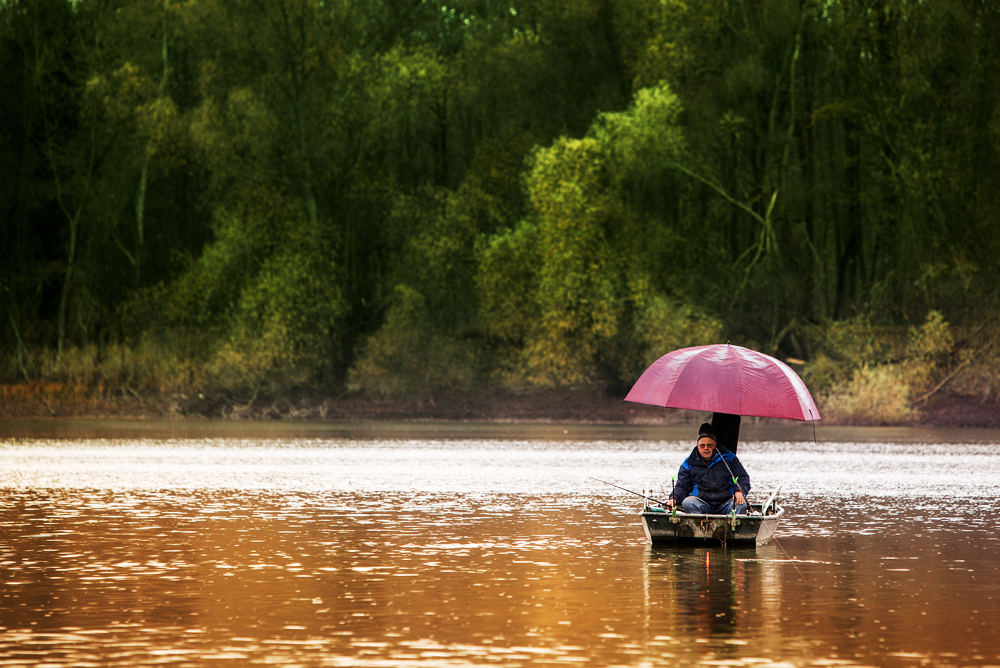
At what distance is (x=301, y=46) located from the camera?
222 feet

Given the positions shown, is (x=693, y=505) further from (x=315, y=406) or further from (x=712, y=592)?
(x=315, y=406)

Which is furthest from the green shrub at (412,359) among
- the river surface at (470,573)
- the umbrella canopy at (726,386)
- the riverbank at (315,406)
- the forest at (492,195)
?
the umbrella canopy at (726,386)

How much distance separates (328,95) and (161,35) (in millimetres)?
8616

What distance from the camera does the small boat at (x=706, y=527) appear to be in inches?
754

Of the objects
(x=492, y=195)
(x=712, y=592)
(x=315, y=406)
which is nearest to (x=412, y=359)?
(x=315, y=406)

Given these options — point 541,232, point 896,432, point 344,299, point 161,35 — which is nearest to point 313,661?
point 896,432

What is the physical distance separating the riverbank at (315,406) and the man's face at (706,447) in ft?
148

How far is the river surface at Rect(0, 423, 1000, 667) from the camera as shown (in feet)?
40.0

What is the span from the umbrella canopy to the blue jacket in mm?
715

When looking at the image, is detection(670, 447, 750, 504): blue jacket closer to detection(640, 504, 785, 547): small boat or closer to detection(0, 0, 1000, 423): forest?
detection(640, 504, 785, 547): small boat

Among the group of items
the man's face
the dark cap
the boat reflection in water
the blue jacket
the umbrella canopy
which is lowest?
the boat reflection in water

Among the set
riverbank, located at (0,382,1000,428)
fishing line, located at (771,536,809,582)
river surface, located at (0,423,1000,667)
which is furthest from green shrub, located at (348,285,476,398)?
fishing line, located at (771,536,809,582)

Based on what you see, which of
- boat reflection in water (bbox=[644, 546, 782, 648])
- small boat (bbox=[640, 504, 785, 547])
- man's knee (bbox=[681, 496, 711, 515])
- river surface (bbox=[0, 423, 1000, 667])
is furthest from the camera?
man's knee (bbox=[681, 496, 711, 515])

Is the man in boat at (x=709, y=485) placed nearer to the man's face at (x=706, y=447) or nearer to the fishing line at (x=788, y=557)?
the man's face at (x=706, y=447)
